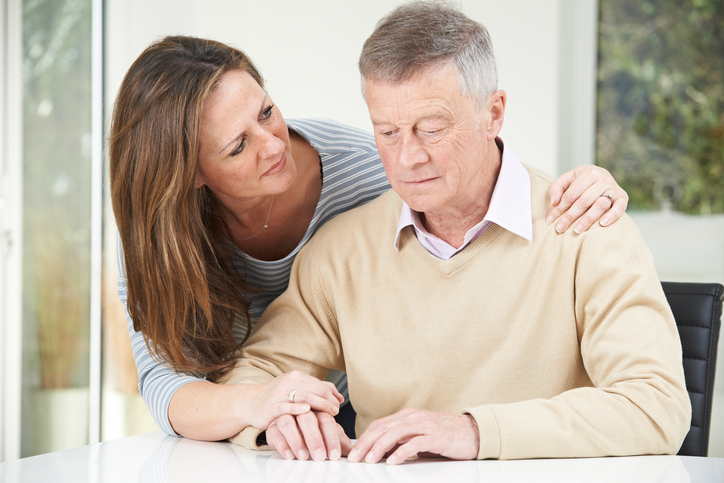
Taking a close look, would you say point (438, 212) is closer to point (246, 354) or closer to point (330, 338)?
point (330, 338)

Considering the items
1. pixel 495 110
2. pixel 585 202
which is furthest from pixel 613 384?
pixel 495 110

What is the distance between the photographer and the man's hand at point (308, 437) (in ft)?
3.46

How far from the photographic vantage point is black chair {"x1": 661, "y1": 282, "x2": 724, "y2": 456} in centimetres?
134

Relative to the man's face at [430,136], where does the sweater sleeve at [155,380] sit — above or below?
below

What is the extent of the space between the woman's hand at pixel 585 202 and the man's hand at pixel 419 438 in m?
0.44

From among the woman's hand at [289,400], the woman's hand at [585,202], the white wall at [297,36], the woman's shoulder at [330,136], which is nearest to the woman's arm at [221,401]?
the woman's hand at [289,400]

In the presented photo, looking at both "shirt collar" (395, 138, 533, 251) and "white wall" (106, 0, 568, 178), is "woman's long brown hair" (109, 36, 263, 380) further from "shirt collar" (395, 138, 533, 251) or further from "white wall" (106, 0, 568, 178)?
"white wall" (106, 0, 568, 178)

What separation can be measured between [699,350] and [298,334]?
819mm

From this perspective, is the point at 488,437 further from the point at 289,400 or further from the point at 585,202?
the point at 585,202

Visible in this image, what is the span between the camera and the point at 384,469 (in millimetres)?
965

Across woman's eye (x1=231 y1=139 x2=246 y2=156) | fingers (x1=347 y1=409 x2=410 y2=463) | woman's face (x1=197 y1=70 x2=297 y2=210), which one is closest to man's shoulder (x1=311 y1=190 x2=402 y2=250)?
woman's face (x1=197 y1=70 x2=297 y2=210)

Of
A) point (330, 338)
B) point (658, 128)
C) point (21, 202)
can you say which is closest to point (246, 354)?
point (330, 338)

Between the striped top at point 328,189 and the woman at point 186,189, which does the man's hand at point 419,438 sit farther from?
the striped top at point 328,189

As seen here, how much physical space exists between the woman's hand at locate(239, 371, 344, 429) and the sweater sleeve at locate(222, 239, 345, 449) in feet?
0.68
